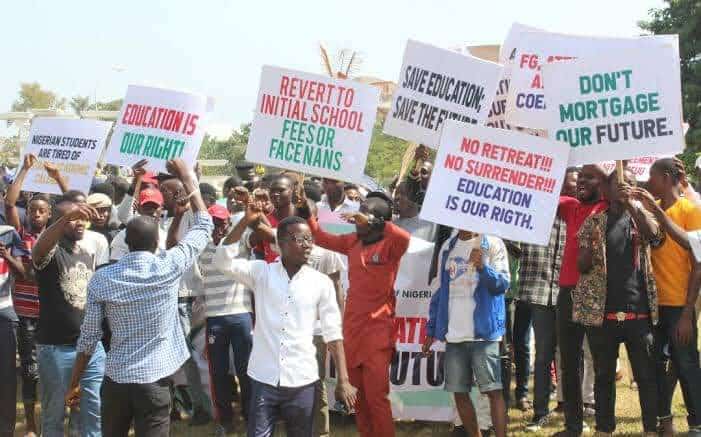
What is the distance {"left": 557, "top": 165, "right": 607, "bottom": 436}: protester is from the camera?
285 inches

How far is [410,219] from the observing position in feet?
27.4

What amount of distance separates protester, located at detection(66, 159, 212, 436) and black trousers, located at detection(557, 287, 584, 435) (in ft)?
10.6

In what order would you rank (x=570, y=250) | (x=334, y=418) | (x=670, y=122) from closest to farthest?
(x=670, y=122) < (x=570, y=250) < (x=334, y=418)

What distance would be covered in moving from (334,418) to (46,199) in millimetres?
3331

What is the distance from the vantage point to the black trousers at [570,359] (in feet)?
24.0

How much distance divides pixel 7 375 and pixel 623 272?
4.82 meters

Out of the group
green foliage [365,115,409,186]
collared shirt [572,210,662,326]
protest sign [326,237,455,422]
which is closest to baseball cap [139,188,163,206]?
protest sign [326,237,455,422]

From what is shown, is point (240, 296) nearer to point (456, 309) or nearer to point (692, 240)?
point (456, 309)

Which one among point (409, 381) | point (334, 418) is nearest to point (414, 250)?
point (409, 381)

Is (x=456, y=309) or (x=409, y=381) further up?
(x=456, y=309)

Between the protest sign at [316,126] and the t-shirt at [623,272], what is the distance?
2.06m

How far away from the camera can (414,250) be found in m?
8.26

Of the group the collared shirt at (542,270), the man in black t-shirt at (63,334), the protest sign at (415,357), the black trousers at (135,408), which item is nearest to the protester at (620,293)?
the collared shirt at (542,270)

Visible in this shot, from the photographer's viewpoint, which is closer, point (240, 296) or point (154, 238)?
point (154, 238)
